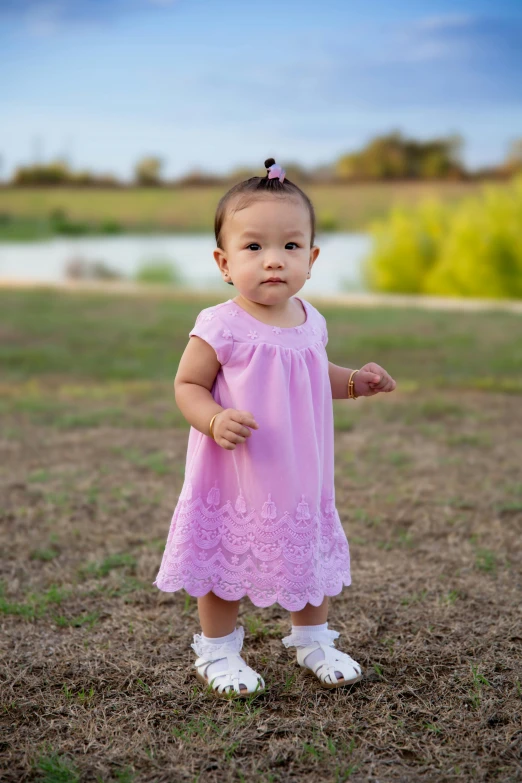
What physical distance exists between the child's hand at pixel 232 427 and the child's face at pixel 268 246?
30cm

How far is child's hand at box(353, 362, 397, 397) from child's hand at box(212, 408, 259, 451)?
0.45 meters

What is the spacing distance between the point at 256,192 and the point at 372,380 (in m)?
0.56

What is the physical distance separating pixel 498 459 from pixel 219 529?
239cm

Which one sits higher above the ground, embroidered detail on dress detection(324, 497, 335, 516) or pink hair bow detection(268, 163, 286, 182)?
pink hair bow detection(268, 163, 286, 182)

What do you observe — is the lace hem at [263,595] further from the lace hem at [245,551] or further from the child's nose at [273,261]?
the child's nose at [273,261]

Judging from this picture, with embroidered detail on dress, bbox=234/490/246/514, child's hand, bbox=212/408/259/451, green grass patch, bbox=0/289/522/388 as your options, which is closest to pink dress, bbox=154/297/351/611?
embroidered detail on dress, bbox=234/490/246/514

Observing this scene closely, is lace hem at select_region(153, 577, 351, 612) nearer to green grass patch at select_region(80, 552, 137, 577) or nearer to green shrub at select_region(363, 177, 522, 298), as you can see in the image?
green grass patch at select_region(80, 552, 137, 577)

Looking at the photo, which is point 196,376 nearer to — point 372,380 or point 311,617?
point 372,380

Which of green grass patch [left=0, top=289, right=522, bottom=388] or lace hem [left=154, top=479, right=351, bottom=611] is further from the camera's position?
green grass patch [left=0, top=289, right=522, bottom=388]

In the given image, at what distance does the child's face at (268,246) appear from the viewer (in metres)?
1.90

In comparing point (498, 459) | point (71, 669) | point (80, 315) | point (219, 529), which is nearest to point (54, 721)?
point (71, 669)

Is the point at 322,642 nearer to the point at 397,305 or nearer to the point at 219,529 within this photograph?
the point at 219,529

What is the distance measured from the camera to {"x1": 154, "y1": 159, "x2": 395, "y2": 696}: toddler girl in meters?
1.92

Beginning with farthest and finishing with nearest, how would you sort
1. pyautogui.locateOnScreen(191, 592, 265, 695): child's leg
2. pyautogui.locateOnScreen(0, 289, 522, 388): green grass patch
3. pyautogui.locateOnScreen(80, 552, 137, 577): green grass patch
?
pyautogui.locateOnScreen(0, 289, 522, 388): green grass patch < pyautogui.locateOnScreen(80, 552, 137, 577): green grass patch < pyautogui.locateOnScreen(191, 592, 265, 695): child's leg
